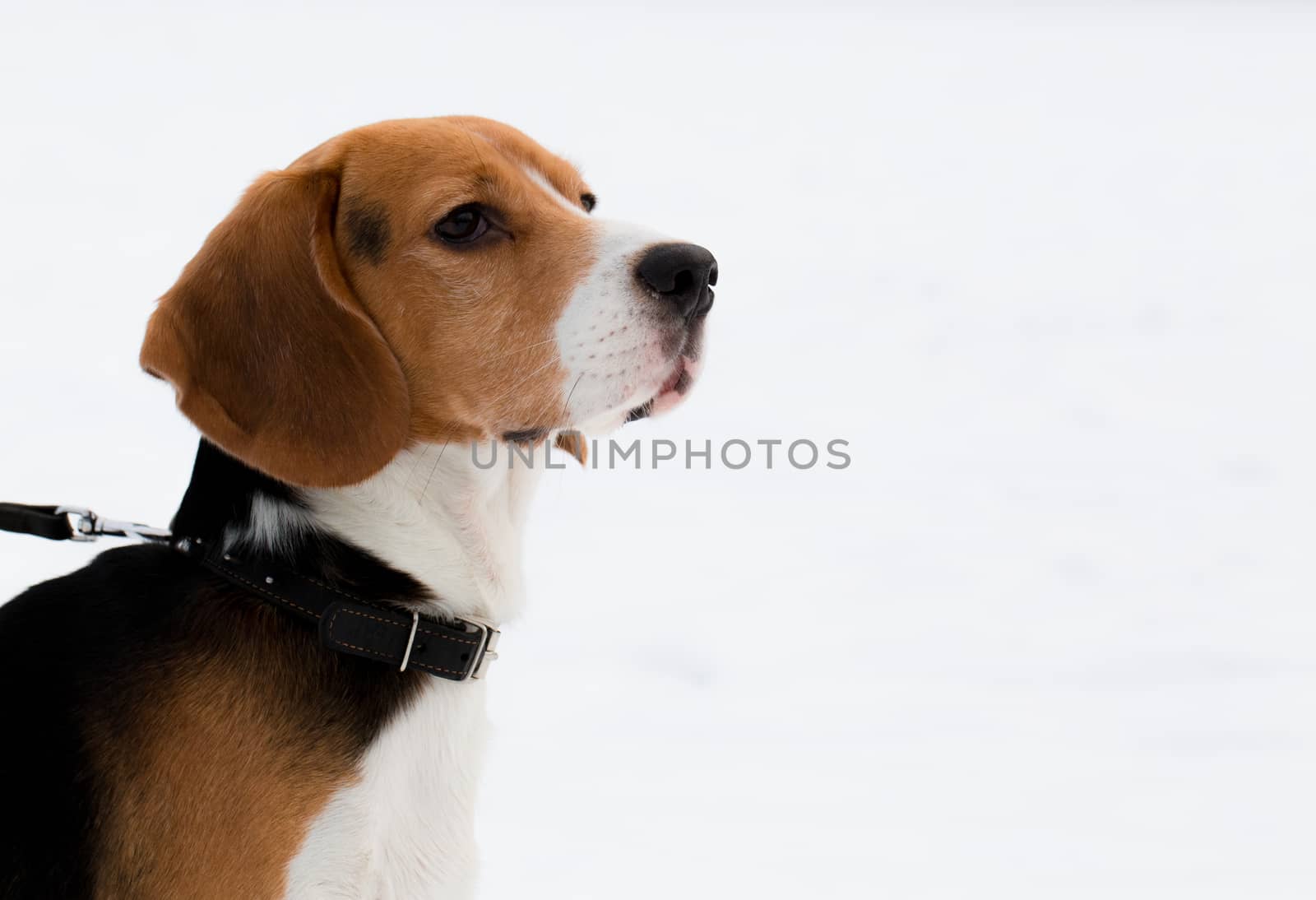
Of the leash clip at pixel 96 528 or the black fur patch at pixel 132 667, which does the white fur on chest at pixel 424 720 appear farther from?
the leash clip at pixel 96 528

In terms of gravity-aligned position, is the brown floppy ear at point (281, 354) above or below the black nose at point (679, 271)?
below

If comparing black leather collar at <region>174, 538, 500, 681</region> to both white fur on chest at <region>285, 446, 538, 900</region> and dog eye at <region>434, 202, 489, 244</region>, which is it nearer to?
white fur on chest at <region>285, 446, 538, 900</region>

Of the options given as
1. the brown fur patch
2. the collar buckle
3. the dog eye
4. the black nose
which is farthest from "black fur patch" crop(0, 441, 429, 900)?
the black nose

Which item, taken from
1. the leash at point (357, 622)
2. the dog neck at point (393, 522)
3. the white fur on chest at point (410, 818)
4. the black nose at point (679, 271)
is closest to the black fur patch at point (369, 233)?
the dog neck at point (393, 522)

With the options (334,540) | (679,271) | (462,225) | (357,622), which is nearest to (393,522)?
(334,540)

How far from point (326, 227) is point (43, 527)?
1.06 m

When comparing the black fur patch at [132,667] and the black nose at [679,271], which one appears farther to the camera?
the black nose at [679,271]

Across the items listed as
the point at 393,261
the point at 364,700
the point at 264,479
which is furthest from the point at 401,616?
the point at 393,261

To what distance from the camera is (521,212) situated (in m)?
2.89

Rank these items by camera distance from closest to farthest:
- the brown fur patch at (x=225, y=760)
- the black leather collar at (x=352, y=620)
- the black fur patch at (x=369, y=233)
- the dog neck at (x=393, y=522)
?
the brown fur patch at (x=225, y=760) → the black leather collar at (x=352, y=620) → the dog neck at (x=393, y=522) → the black fur patch at (x=369, y=233)

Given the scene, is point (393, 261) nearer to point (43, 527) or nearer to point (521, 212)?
point (521, 212)

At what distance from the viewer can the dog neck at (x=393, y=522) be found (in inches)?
105

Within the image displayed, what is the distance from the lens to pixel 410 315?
2805mm

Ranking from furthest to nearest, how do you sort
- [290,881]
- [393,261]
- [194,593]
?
[393,261] < [194,593] < [290,881]
